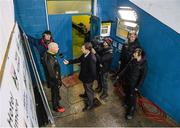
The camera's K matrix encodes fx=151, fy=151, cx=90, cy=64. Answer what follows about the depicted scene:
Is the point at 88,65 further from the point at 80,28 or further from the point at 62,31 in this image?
the point at 80,28

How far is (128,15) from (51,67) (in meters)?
2.76

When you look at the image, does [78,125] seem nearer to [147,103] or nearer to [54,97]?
[54,97]

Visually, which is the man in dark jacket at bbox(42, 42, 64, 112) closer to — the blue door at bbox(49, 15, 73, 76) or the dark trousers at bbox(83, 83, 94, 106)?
the dark trousers at bbox(83, 83, 94, 106)

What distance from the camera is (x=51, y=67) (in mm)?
2998

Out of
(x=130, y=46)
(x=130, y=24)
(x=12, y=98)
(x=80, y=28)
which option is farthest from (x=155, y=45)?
(x=80, y=28)

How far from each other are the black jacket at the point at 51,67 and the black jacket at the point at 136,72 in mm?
1555

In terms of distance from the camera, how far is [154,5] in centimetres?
345

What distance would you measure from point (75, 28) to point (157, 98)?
675 centimetres

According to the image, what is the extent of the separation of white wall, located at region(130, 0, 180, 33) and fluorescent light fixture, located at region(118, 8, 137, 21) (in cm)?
44

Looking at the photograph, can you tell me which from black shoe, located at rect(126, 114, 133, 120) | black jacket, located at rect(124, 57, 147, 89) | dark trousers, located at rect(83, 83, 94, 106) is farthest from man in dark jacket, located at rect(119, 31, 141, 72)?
black shoe, located at rect(126, 114, 133, 120)

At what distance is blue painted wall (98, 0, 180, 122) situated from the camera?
3143mm

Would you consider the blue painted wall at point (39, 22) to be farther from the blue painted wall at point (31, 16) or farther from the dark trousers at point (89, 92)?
the dark trousers at point (89, 92)

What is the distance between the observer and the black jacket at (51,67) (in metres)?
2.95

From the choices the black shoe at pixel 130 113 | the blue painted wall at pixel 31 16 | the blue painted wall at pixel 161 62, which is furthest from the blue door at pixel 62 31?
the black shoe at pixel 130 113
